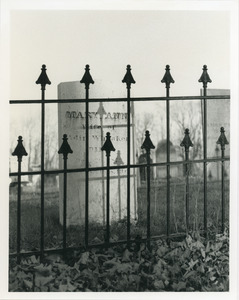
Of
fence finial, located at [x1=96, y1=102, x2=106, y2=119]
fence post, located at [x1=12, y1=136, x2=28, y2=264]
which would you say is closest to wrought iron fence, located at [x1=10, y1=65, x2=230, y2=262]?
fence post, located at [x1=12, y1=136, x2=28, y2=264]

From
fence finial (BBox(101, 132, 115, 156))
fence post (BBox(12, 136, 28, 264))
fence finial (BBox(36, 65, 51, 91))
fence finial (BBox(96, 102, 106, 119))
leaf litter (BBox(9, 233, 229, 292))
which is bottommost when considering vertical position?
leaf litter (BBox(9, 233, 229, 292))

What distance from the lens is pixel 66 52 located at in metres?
3.40

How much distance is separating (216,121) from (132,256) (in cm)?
120

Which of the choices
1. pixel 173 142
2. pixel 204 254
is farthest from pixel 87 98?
pixel 204 254

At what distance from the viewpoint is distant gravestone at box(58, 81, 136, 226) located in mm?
3555

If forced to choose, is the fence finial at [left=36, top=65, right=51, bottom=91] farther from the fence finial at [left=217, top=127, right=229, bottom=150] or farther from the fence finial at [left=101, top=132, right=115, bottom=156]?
the fence finial at [left=217, top=127, right=229, bottom=150]

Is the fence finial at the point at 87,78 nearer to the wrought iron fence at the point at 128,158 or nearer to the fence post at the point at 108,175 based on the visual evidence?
the wrought iron fence at the point at 128,158

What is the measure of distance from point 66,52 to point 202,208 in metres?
1.56

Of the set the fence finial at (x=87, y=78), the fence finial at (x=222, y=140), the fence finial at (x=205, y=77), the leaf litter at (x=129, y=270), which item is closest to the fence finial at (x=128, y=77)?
the fence finial at (x=87, y=78)

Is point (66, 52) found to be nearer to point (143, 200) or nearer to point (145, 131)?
point (145, 131)

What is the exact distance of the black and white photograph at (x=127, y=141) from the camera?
333 centimetres

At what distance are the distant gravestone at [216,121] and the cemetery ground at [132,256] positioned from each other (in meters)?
0.30

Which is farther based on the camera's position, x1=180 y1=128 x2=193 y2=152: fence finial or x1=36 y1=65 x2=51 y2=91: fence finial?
x1=180 y1=128 x2=193 y2=152: fence finial

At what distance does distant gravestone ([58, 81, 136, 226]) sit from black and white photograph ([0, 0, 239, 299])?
12 millimetres
